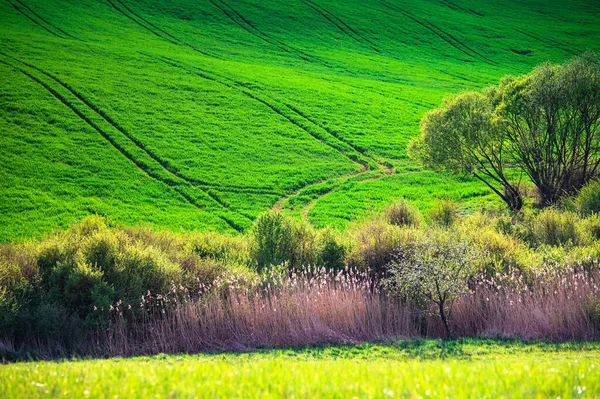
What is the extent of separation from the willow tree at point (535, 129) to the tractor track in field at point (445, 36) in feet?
200

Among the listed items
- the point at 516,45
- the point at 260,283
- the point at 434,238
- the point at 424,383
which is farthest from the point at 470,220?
the point at 516,45

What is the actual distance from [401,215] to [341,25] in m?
77.8

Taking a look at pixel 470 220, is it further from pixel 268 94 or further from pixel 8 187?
pixel 268 94

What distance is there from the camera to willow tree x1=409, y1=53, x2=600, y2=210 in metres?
36.5

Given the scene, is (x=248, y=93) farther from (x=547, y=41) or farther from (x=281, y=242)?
(x=547, y=41)

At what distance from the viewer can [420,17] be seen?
111m

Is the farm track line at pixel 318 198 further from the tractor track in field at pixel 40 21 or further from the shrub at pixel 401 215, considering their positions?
the tractor track in field at pixel 40 21

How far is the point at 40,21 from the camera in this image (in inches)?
3147

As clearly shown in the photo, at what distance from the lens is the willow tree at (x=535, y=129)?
1436 inches

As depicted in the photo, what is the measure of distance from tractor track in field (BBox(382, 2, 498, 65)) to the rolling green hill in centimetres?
54

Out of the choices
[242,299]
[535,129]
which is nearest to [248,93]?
[535,129]

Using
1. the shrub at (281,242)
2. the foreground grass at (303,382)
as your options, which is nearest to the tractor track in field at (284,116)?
the shrub at (281,242)

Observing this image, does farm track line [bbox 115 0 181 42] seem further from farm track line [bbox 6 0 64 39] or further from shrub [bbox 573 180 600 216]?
shrub [bbox 573 180 600 216]

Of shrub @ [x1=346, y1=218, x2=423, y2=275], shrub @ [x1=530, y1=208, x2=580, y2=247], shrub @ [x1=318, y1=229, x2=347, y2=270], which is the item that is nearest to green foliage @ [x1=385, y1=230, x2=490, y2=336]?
shrub @ [x1=346, y1=218, x2=423, y2=275]
